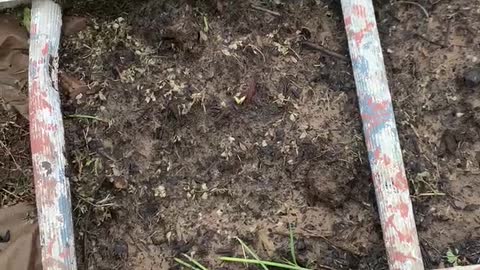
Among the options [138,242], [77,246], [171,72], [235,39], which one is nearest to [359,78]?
[235,39]

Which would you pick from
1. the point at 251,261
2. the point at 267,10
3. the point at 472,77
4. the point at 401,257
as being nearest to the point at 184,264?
the point at 251,261

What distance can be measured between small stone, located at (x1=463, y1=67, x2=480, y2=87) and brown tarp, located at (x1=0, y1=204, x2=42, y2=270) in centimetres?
159

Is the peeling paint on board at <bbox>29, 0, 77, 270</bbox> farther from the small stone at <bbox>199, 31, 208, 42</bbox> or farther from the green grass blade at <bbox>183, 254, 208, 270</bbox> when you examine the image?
the small stone at <bbox>199, 31, 208, 42</bbox>

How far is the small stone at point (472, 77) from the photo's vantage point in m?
2.37

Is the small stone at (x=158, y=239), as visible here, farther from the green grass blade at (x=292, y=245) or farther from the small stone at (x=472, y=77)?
the small stone at (x=472, y=77)

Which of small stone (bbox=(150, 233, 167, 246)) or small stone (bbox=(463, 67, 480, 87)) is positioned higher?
small stone (bbox=(463, 67, 480, 87))

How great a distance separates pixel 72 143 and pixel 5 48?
48cm

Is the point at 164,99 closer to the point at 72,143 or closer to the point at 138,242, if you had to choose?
the point at 72,143

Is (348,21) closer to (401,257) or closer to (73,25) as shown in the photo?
(401,257)

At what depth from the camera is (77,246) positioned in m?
2.27

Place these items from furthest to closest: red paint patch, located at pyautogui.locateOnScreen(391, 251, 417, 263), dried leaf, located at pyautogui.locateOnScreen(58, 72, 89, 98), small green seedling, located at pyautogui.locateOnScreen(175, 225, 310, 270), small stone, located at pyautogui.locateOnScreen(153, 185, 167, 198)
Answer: dried leaf, located at pyautogui.locateOnScreen(58, 72, 89, 98) → small stone, located at pyautogui.locateOnScreen(153, 185, 167, 198) → small green seedling, located at pyautogui.locateOnScreen(175, 225, 310, 270) → red paint patch, located at pyautogui.locateOnScreen(391, 251, 417, 263)

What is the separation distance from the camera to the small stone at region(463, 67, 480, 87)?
2.37m

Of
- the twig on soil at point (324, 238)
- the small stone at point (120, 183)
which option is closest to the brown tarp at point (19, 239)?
the small stone at point (120, 183)

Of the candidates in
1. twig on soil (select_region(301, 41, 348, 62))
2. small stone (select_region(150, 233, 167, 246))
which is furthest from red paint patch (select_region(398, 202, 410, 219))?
small stone (select_region(150, 233, 167, 246))
